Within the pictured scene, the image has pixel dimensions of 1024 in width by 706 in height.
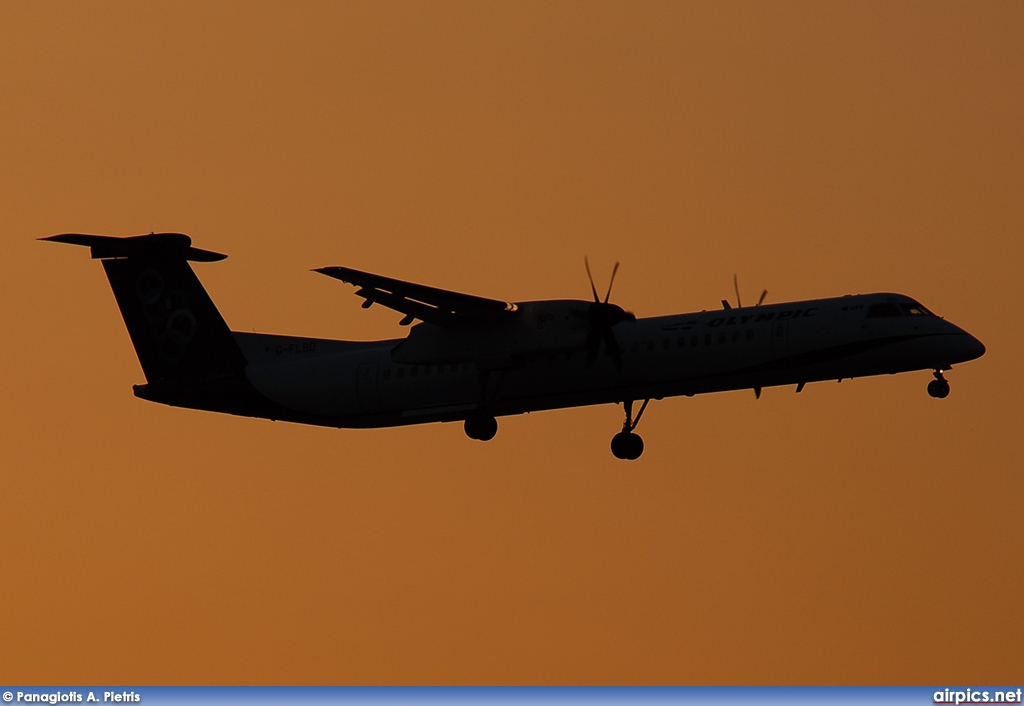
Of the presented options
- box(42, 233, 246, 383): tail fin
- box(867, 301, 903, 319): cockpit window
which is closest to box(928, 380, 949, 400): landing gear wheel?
box(867, 301, 903, 319): cockpit window

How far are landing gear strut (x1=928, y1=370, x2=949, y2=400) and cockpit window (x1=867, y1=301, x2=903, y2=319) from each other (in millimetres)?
1662

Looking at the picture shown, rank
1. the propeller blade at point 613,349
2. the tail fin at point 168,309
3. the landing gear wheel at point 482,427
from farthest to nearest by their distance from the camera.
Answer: the tail fin at point 168,309, the landing gear wheel at point 482,427, the propeller blade at point 613,349

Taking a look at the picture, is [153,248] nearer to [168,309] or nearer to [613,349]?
[168,309]

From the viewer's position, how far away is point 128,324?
4738 cm

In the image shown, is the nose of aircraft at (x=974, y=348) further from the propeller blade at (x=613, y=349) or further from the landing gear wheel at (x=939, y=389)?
the propeller blade at (x=613, y=349)

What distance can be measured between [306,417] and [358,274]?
6.51 metres

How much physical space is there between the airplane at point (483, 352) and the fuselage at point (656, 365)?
37 mm

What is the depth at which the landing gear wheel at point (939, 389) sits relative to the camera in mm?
39125

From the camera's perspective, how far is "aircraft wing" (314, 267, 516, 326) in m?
40.6

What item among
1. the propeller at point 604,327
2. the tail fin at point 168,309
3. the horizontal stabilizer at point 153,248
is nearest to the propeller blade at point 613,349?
the propeller at point 604,327

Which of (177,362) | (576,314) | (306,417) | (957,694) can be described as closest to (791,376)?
(576,314)

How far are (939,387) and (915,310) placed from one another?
1.89 meters

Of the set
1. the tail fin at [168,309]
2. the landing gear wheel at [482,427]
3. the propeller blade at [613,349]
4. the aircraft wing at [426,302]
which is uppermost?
the tail fin at [168,309]

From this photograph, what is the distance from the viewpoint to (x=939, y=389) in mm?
39125
